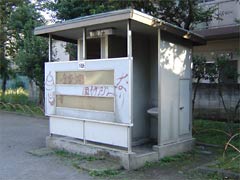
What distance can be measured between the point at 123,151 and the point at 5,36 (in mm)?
16024

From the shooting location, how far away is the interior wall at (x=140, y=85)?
339 inches

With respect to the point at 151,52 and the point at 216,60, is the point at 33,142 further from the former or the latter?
the point at 216,60

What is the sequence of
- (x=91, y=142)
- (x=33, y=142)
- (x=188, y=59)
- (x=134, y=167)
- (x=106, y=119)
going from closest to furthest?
(x=134, y=167)
(x=106, y=119)
(x=91, y=142)
(x=188, y=59)
(x=33, y=142)

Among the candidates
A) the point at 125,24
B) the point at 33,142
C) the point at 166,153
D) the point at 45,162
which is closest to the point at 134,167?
the point at 166,153

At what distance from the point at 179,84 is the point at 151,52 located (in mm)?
1242

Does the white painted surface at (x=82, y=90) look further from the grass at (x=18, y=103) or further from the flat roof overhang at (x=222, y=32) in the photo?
the grass at (x=18, y=103)

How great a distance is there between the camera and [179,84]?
329 inches

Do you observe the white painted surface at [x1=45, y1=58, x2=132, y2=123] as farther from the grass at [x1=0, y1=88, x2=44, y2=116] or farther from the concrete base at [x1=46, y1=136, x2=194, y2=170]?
the grass at [x1=0, y1=88, x2=44, y2=116]

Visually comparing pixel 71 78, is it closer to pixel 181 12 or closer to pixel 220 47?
pixel 181 12

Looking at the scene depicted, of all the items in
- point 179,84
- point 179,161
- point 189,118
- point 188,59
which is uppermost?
point 188,59

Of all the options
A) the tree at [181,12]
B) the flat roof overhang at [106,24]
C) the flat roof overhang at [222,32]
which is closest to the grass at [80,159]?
the flat roof overhang at [106,24]

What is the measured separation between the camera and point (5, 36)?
68.2 ft

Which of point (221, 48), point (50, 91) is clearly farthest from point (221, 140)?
point (221, 48)

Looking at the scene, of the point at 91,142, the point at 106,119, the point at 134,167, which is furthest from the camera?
the point at 91,142
